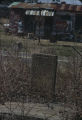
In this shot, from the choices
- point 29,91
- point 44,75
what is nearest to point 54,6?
point 44,75

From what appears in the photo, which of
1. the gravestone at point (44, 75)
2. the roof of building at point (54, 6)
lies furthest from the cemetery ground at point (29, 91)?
the roof of building at point (54, 6)

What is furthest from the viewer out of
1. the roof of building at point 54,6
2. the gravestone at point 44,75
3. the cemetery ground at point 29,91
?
the roof of building at point 54,6

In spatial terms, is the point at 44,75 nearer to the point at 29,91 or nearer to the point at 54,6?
the point at 29,91

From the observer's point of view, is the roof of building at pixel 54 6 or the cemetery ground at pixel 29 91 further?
the roof of building at pixel 54 6

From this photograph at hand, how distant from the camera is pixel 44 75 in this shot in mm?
5922

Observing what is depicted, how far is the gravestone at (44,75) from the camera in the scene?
5793mm

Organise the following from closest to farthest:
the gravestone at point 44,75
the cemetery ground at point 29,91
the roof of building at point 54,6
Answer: the cemetery ground at point 29,91 → the gravestone at point 44,75 → the roof of building at point 54,6

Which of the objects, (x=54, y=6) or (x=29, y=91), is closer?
(x=29, y=91)

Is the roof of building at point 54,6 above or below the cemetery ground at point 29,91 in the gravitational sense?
below

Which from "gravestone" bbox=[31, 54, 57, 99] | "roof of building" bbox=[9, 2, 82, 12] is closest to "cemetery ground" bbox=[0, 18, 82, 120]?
"gravestone" bbox=[31, 54, 57, 99]

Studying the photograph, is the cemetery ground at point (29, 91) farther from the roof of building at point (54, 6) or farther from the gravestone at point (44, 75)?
the roof of building at point (54, 6)

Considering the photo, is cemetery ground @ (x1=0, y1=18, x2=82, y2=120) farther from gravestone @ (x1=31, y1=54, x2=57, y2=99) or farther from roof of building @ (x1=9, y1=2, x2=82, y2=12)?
roof of building @ (x1=9, y1=2, x2=82, y2=12)

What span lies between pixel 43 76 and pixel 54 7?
104 feet

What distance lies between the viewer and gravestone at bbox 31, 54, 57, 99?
5793 mm
